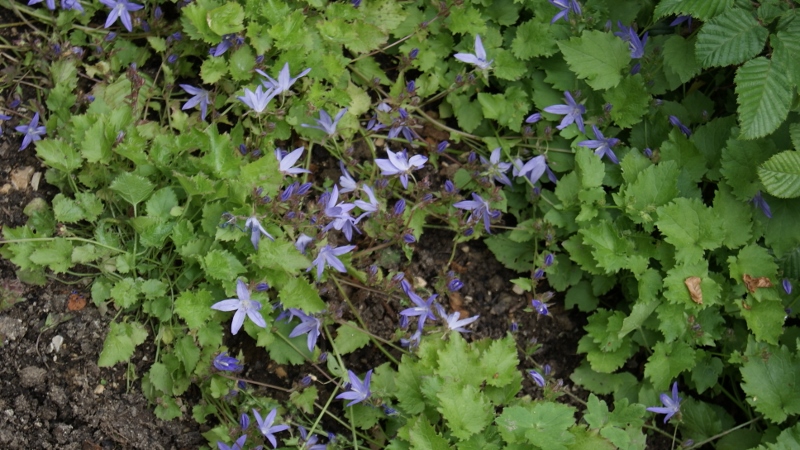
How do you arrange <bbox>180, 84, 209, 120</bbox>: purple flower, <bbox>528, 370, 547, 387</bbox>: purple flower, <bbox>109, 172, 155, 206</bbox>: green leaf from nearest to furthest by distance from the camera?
<bbox>109, 172, 155, 206</bbox>: green leaf, <bbox>528, 370, 547, 387</bbox>: purple flower, <bbox>180, 84, 209, 120</bbox>: purple flower

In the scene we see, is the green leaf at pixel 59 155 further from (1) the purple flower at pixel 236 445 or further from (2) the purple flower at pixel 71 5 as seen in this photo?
(1) the purple flower at pixel 236 445

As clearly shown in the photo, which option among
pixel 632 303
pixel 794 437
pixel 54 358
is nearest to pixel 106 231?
pixel 54 358

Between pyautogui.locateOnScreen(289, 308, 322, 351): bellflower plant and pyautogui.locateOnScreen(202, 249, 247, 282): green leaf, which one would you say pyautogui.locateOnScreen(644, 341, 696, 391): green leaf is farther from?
pyautogui.locateOnScreen(202, 249, 247, 282): green leaf

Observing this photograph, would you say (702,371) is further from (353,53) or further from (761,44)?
(353,53)

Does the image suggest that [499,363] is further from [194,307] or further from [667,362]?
[194,307]

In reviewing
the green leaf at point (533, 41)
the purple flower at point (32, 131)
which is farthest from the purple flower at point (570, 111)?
the purple flower at point (32, 131)

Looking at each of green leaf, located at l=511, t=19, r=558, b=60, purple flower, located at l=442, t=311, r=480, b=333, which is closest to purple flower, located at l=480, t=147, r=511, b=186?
green leaf, located at l=511, t=19, r=558, b=60

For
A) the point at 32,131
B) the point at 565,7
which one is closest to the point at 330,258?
the point at 32,131
